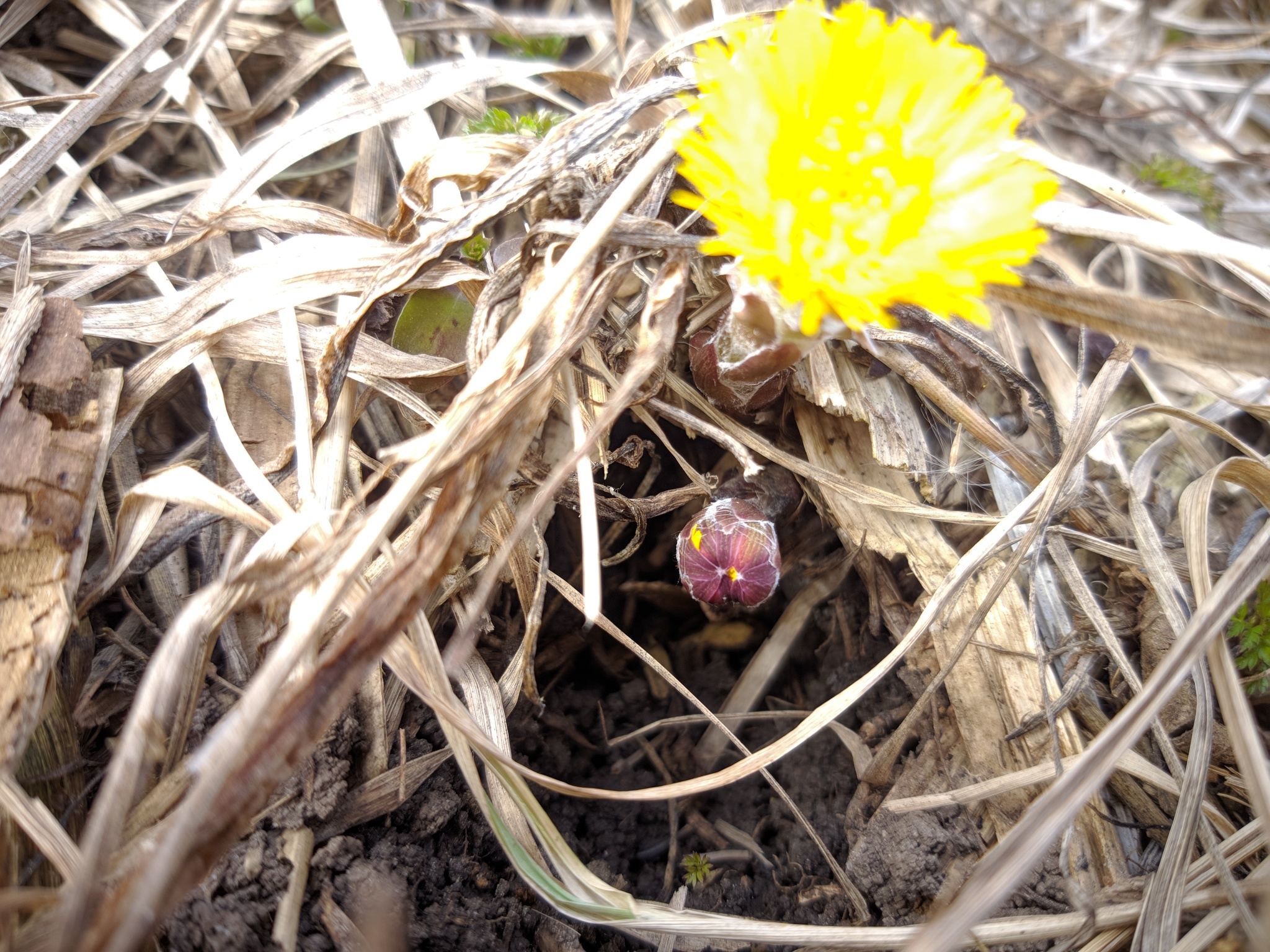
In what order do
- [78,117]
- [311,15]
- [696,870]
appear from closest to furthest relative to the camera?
[696,870] < [78,117] < [311,15]

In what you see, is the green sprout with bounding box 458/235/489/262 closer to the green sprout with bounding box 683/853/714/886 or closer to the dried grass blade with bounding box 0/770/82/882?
the dried grass blade with bounding box 0/770/82/882

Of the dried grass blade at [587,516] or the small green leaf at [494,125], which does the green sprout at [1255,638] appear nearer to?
the dried grass blade at [587,516]

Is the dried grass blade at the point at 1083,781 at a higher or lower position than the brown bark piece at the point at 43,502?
lower

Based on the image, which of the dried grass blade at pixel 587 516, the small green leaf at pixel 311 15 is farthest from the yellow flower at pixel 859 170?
the small green leaf at pixel 311 15

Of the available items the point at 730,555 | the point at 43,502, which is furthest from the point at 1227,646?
the point at 43,502

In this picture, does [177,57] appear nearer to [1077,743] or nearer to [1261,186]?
[1077,743]

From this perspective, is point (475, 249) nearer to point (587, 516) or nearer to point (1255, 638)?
point (587, 516)

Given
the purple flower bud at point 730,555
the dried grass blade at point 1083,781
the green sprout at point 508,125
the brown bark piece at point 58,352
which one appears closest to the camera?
the dried grass blade at point 1083,781
